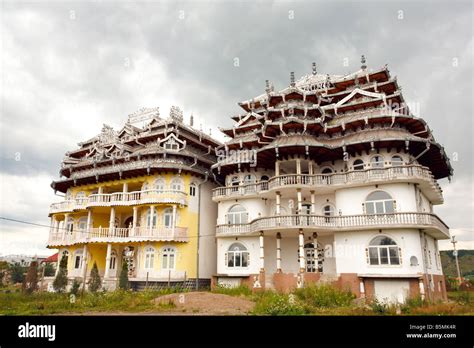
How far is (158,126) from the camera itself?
39.8 m

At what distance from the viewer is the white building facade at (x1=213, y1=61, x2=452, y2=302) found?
2572cm

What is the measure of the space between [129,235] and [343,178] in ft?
68.6

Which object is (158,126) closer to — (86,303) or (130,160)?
(130,160)

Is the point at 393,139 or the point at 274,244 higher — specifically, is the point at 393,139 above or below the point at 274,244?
above

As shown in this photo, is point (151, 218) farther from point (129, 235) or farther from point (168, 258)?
point (168, 258)

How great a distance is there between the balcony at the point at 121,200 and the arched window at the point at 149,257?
4659 mm

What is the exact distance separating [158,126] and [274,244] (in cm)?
1867

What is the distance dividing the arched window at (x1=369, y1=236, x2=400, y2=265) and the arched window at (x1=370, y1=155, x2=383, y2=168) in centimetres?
584

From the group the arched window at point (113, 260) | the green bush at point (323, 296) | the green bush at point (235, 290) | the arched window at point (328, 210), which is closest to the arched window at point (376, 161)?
the arched window at point (328, 210)

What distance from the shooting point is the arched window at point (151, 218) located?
35.0 m

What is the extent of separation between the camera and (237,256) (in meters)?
32.2

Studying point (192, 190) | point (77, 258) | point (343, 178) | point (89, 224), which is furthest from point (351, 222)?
point (77, 258)

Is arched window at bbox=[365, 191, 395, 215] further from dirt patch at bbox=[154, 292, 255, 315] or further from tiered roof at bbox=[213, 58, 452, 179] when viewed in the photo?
dirt patch at bbox=[154, 292, 255, 315]
